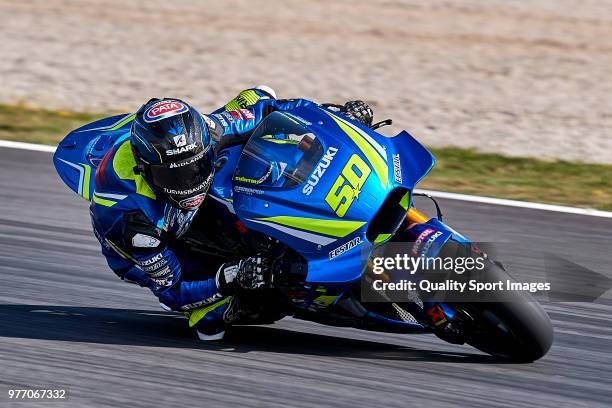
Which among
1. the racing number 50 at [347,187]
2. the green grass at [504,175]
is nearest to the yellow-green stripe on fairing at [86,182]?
the racing number 50 at [347,187]

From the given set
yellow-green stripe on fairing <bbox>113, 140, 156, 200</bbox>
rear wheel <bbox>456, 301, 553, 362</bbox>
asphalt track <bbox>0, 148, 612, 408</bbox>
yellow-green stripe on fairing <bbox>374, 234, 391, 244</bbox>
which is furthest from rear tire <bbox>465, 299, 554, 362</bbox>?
yellow-green stripe on fairing <bbox>113, 140, 156, 200</bbox>

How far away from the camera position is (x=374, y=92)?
39.6 feet

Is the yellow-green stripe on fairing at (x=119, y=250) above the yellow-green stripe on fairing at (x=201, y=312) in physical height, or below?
above

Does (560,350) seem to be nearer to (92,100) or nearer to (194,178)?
(194,178)

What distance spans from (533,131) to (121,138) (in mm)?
6184

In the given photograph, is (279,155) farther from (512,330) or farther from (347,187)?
(512,330)

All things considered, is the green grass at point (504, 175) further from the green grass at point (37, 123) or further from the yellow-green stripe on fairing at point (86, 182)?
the yellow-green stripe on fairing at point (86, 182)

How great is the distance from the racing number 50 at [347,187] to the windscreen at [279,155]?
0.16m

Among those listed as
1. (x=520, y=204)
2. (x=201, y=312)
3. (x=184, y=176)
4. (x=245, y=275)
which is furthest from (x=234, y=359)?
(x=520, y=204)

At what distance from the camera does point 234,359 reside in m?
5.44

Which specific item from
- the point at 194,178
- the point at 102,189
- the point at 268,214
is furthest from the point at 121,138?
the point at 268,214

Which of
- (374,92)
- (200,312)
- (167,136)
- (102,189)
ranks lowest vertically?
(200,312)

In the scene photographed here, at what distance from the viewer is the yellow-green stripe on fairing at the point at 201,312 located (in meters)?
5.50

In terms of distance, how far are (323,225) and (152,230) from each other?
3.07 ft
